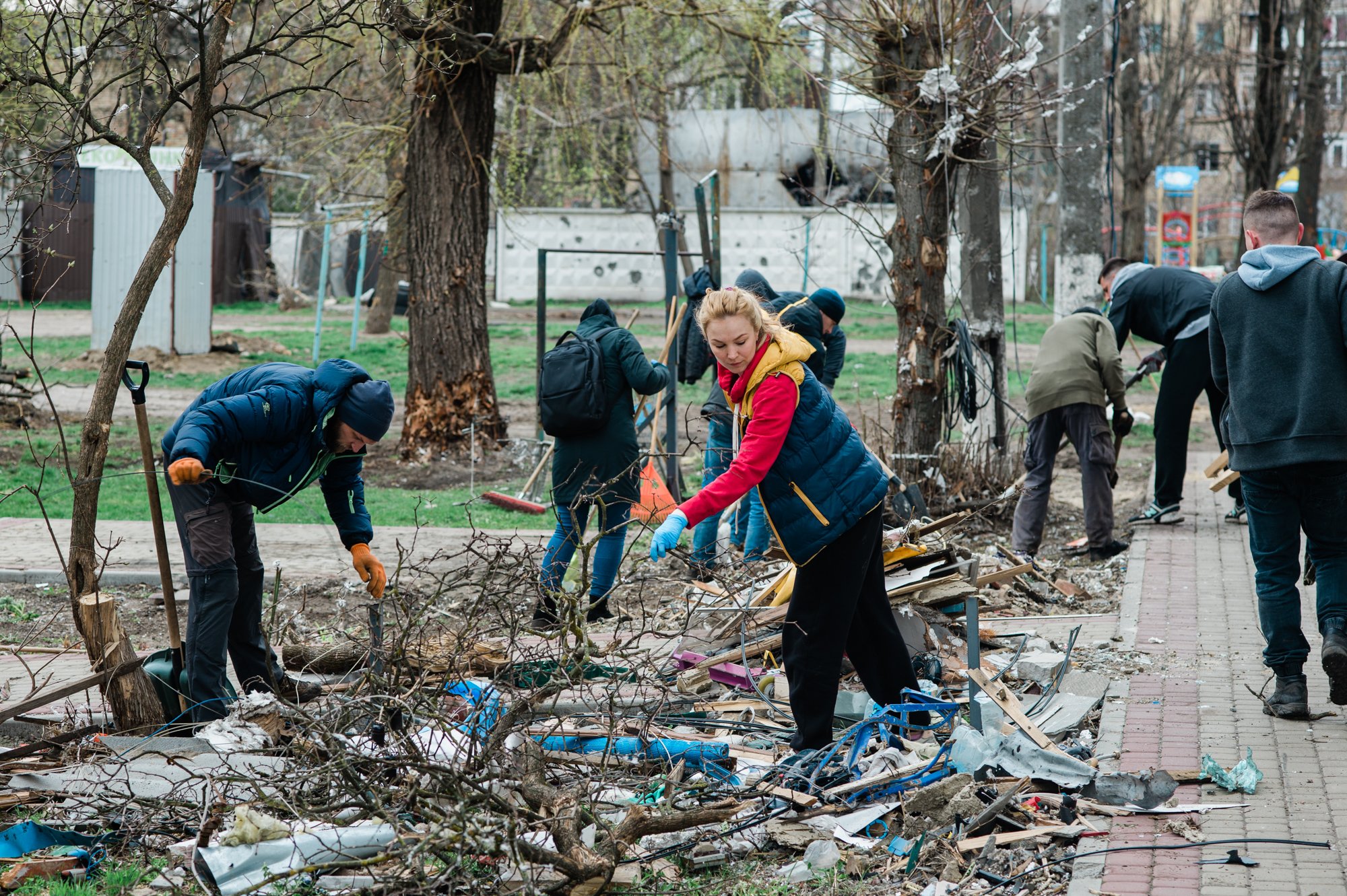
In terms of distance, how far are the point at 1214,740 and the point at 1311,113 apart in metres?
16.8

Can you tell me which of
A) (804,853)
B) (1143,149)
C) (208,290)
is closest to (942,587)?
(804,853)

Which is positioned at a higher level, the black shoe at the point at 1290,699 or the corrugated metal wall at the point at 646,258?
the corrugated metal wall at the point at 646,258

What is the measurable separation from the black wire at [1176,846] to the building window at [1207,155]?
19.6 meters

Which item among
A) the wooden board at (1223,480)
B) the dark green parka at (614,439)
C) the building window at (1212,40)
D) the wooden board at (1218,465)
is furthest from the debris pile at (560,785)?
the building window at (1212,40)

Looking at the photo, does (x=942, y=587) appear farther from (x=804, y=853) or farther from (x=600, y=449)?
(x=804, y=853)

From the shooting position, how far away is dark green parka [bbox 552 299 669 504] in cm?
640

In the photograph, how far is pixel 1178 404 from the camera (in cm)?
846

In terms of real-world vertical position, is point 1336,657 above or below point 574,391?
below

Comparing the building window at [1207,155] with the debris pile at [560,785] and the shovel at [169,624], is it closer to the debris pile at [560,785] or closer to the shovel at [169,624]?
the debris pile at [560,785]

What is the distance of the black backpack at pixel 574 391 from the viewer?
20.7 ft

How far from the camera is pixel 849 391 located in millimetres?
16141

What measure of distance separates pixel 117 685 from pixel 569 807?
7.06 ft

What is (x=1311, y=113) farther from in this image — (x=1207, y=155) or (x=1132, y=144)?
(x=1207, y=155)

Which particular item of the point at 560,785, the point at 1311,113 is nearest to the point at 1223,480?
the point at 560,785
